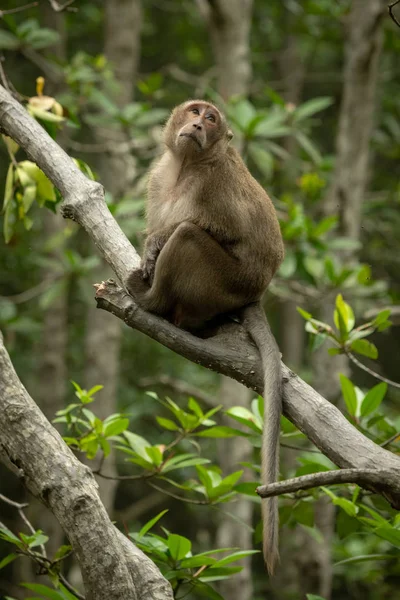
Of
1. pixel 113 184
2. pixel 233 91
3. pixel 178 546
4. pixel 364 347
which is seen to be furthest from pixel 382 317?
pixel 113 184

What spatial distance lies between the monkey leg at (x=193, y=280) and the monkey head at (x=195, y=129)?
0.49 metres

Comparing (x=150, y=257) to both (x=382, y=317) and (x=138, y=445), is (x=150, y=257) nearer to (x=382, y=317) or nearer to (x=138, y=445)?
(x=138, y=445)

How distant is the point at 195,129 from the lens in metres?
3.75

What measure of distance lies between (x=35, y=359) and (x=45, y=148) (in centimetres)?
637

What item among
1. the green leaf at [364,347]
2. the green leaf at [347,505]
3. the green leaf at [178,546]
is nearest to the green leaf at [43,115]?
the green leaf at [364,347]

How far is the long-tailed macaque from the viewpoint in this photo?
340 centimetres

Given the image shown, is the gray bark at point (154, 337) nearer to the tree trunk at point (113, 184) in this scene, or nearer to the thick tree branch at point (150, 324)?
the thick tree branch at point (150, 324)

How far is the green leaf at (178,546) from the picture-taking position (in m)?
2.86

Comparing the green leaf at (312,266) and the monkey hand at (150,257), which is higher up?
the monkey hand at (150,257)

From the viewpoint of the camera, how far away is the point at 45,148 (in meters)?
3.23

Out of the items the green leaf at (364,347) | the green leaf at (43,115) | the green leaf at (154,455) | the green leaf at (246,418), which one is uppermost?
the green leaf at (43,115)

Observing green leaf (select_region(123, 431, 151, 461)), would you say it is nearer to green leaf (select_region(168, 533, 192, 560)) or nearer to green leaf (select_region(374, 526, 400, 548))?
green leaf (select_region(168, 533, 192, 560))

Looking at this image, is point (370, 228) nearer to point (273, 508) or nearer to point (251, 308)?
point (251, 308)

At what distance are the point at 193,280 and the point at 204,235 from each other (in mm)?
→ 219
